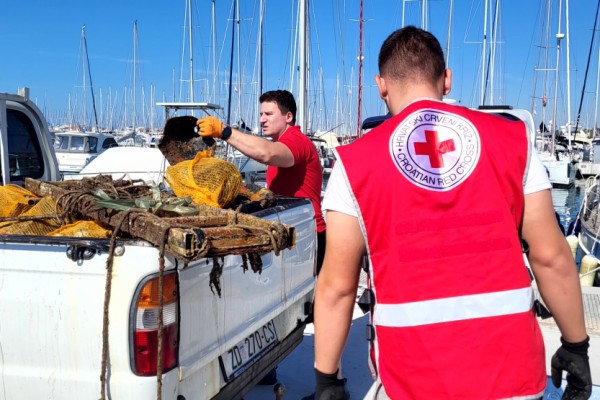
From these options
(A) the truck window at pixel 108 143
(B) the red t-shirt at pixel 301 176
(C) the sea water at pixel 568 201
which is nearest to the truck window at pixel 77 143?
(A) the truck window at pixel 108 143

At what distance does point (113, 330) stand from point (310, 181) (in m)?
2.45

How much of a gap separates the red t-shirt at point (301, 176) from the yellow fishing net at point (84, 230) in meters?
1.82

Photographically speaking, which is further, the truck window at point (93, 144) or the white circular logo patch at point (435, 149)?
the truck window at point (93, 144)

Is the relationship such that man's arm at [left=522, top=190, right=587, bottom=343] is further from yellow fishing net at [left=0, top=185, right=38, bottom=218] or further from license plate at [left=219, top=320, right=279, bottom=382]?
yellow fishing net at [left=0, top=185, right=38, bottom=218]

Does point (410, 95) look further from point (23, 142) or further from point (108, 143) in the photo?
point (108, 143)

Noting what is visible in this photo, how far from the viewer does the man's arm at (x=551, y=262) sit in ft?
6.31

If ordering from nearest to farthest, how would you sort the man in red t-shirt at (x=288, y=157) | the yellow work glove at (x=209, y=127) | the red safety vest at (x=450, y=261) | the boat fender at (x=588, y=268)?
the red safety vest at (x=450, y=261)
the yellow work glove at (x=209, y=127)
the man in red t-shirt at (x=288, y=157)
the boat fender at (x=588, y=268)

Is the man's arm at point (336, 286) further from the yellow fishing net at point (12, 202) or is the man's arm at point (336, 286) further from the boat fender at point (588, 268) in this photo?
the boat fender at point (588, 268)

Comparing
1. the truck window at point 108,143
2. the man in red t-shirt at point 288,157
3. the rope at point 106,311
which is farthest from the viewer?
the truck window at point 108,143

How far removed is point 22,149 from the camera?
192 inches

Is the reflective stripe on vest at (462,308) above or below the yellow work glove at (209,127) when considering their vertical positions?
below

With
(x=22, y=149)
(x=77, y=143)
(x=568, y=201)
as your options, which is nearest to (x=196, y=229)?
(x=22, y=149)

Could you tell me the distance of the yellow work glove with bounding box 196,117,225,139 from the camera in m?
3.80

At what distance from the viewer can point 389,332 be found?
1869 millimetres
